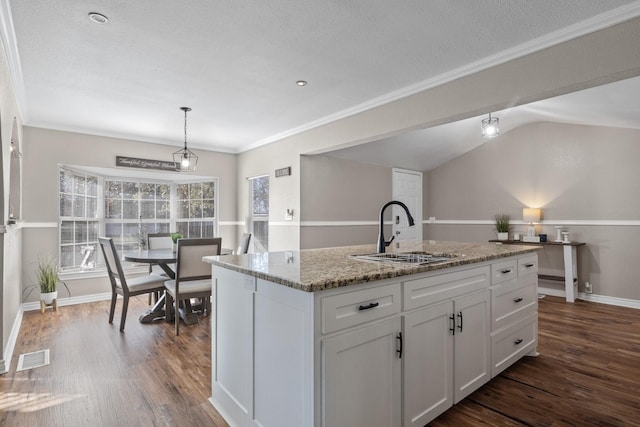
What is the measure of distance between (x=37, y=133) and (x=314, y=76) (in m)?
3.88

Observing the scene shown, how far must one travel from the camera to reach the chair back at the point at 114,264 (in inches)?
141

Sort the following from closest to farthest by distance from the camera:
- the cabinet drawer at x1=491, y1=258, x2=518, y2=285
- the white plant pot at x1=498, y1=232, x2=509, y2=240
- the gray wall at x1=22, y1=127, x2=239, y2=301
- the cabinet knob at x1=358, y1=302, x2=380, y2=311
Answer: the cabinet knob at x1=358, y1=302, x2=380, y2=311 → the cabinet drawer at x1=491, y1=258, x2=518, y2=285 → the gray wall at x1=22, y1=127, x2=239, y2=301 → the white plant pot at x1=498, y1=232, x2=509, y2=240

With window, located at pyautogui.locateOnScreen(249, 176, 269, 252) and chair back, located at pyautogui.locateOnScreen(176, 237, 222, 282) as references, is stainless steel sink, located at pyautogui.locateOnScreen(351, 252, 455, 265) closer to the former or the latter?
chair back, located at pyautogui.locateOnScreen(176, 237, 222, 282)

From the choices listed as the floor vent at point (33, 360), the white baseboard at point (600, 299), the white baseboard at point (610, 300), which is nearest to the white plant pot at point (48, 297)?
the floor vent at point (33, 360)

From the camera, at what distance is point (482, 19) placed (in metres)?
2.23

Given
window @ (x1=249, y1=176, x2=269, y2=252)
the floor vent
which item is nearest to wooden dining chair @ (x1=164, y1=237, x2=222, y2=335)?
the floor vent

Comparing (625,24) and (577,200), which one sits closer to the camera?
(625,24)

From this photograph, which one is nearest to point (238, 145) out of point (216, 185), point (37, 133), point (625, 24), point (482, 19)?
point (216, 185)

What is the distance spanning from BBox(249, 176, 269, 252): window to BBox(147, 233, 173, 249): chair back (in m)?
1.52

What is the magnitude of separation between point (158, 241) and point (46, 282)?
4.43 feet

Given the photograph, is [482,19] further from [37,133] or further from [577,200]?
[37,133]

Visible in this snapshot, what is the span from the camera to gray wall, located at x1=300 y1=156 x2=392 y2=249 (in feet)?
16.2

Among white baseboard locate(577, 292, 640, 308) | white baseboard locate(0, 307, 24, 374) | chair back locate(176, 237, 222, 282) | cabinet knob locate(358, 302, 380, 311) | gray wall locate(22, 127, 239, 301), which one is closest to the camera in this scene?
cabinet knob locate(358, 302, 380, 311)

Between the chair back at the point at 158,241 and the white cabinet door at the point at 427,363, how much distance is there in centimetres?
396
